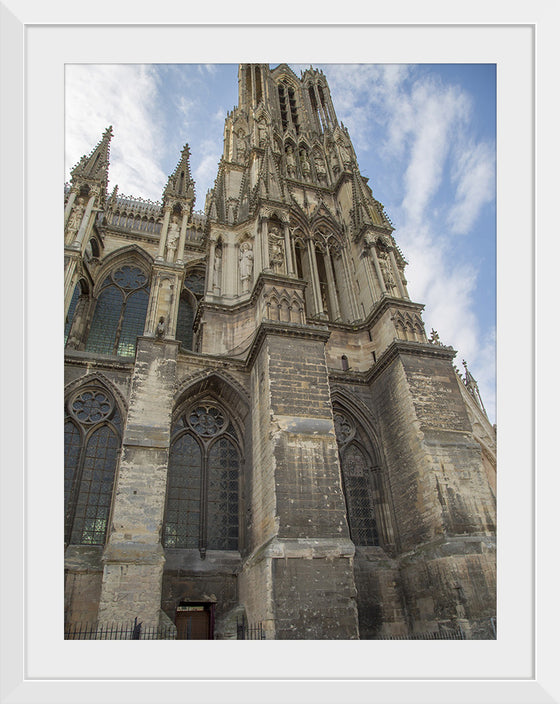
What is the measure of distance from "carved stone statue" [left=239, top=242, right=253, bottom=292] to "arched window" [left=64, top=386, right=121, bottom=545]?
6275mm

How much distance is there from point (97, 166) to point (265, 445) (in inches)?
528

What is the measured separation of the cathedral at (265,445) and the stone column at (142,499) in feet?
0.12

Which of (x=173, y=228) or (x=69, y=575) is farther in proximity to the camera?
(x=173, y=228)

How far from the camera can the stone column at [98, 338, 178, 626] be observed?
802 centimetres

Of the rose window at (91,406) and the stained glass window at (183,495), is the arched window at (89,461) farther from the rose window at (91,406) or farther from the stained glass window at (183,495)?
the stained glass window at (183,495)

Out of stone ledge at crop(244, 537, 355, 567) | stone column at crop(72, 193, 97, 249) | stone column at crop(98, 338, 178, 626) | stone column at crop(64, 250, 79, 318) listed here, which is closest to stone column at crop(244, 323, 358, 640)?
stone ledge at crop(244, 537, 355, 567)

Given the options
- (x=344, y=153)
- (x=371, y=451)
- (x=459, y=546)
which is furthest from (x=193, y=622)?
(x=344, y=153)

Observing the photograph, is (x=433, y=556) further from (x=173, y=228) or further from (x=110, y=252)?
(x=110, y=252)

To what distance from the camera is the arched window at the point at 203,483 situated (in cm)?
1062

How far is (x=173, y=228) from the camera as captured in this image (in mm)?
15562
